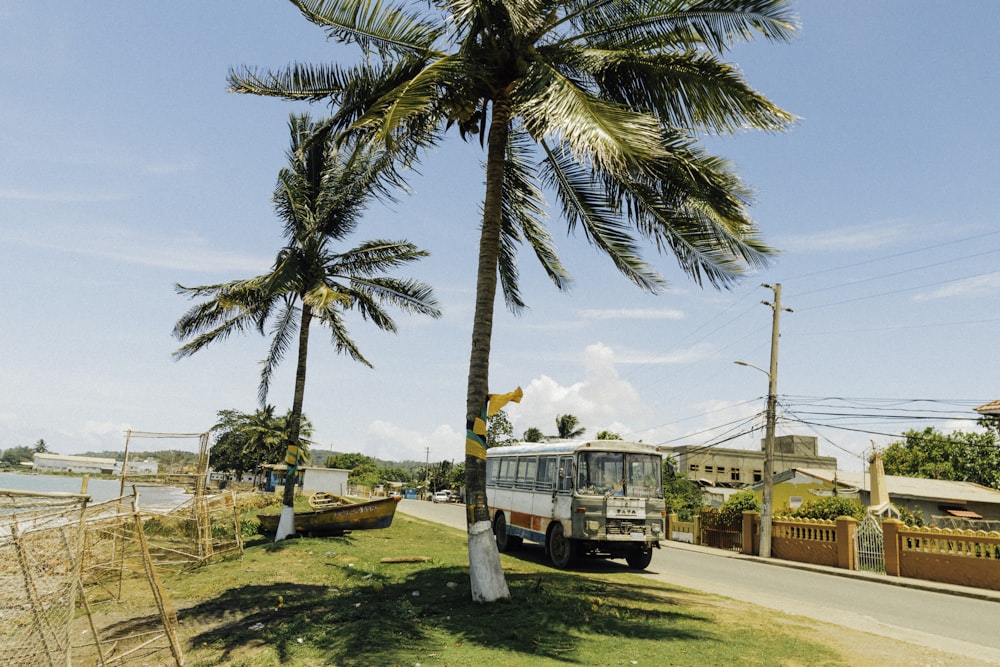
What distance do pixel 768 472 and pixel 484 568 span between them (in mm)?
19779

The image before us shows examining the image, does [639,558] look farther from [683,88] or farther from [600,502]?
[683,88]

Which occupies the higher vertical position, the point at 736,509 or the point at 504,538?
the point at 736,509

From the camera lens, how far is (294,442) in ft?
71.0

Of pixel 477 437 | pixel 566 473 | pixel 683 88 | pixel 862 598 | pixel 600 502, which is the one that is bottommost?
pixel 862 598

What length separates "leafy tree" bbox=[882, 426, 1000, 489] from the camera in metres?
55.5

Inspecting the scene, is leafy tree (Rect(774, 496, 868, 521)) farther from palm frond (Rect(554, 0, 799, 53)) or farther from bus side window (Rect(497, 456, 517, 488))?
palm frond (Rect(554, 0, 799, 53))

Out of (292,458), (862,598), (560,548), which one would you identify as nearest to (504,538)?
(560,548)

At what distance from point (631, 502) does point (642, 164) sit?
9.53m

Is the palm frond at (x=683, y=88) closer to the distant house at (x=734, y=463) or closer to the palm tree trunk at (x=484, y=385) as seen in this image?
the palm tree trunk at (x=484, y=385)

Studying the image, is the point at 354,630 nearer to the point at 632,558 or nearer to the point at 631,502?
the point at 631,502

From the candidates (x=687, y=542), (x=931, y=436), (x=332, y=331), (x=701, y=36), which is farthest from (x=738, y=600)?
(x=931, y=436)

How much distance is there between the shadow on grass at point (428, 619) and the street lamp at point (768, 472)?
15098 mm

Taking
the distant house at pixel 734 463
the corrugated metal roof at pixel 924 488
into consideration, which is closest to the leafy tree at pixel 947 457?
the distant house at pixel 734 463

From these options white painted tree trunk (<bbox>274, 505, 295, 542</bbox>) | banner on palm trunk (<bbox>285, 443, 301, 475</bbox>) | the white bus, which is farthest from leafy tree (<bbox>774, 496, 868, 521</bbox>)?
banner on palm trunk (<bbox>285, 443, 301, 475</bbox>)
